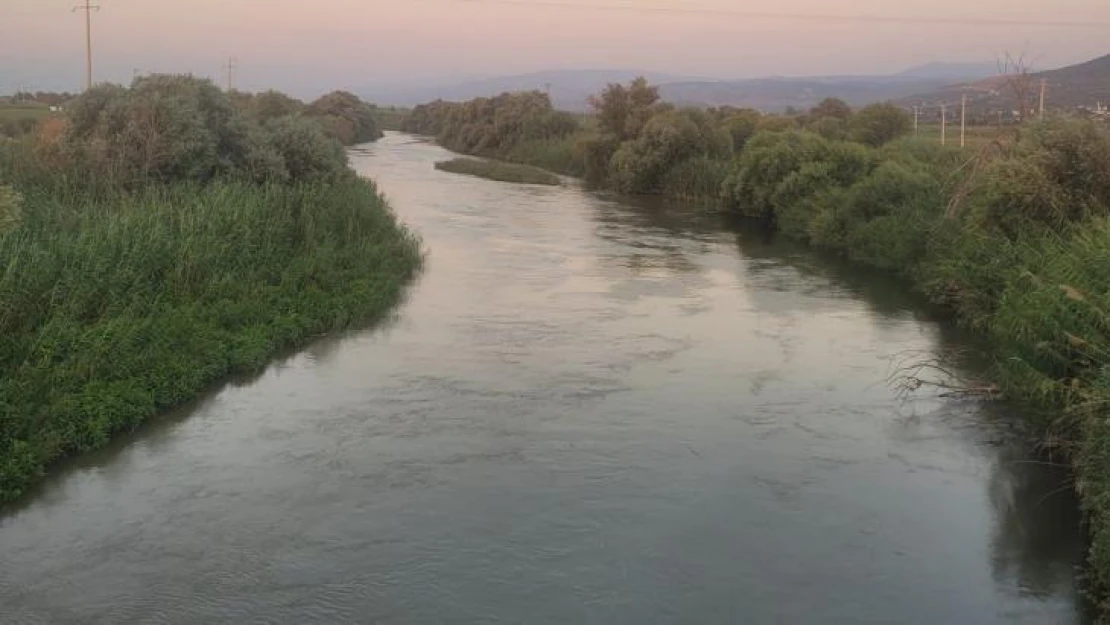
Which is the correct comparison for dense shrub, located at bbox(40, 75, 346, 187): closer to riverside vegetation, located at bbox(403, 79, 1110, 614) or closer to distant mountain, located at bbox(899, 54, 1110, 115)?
riverside vegetation, located at bbox(403, 79, 1110, 614)

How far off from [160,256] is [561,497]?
870cm

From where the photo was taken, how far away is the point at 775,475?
1143 centimetres

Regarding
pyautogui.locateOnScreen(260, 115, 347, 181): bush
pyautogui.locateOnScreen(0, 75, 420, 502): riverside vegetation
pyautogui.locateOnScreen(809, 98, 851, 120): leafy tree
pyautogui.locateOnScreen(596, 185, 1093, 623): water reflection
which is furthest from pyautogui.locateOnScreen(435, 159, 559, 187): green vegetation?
pyautogui.locateOnScreen(260, 115, 347, 181): bush

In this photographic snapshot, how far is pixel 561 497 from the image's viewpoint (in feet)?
35.1

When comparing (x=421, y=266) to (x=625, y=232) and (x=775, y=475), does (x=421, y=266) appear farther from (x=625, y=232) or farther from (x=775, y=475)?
(x=775, y=475)

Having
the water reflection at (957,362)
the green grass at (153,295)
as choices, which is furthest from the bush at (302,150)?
the water reflection at (957,362)

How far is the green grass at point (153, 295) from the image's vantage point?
38.1 ft

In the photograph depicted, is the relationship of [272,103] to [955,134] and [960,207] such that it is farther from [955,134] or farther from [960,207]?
[960,207]

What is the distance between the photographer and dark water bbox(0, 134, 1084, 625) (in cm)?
870

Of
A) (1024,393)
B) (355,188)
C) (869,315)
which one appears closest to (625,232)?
(355,188)

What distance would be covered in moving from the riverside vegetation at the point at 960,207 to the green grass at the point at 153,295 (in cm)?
1019

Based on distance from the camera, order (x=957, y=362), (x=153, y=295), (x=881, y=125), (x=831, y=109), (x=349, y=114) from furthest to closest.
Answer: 1. (x=349, y=114)
2. (x=831, y=109)
3. (x=881, y=125)
4. (x=957, y=362)
5. (x=153, y=295)

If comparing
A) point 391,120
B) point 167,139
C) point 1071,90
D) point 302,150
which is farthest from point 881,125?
point 391,120

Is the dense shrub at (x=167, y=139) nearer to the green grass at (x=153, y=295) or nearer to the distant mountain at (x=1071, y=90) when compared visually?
the green grass at (x=153, y=295)
